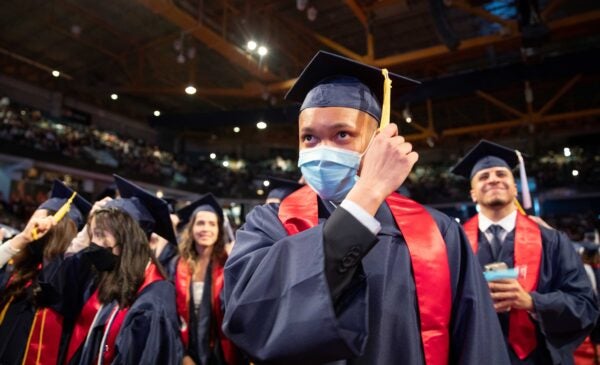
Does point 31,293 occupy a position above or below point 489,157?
below

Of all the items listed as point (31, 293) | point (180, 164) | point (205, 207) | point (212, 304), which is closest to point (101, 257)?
point (31, 293)

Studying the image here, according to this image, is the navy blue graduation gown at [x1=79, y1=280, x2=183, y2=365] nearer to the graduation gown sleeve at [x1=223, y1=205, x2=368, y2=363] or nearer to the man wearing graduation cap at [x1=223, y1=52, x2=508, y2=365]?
the man wearing graduation cap at [x1=223, y1=52, x2=508, y2=365]

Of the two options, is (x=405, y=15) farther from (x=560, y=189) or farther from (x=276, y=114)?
(x=560, y=189)

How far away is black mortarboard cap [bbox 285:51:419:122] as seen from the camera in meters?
1.39

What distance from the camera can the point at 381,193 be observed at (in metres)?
1.06

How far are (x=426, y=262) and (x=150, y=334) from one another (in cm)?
173

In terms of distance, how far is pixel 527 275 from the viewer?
2.54 metres

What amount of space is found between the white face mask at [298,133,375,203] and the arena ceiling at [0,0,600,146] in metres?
7.66

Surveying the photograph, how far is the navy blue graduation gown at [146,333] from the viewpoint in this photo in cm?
228

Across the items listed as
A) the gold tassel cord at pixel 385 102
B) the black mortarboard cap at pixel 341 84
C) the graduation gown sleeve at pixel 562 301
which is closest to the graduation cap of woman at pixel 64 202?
the black mortarboard cap at pixel 341 84

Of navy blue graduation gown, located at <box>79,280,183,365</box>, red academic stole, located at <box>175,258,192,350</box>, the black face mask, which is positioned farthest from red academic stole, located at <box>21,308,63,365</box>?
red academic stole, located at <box>175,258,192,350</box>

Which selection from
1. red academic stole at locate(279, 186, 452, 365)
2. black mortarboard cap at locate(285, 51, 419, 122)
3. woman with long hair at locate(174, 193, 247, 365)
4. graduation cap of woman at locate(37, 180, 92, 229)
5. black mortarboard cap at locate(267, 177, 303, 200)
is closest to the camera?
red academic stole at locate(279, 186, 452, 365)

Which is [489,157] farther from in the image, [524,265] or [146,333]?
[146,333]

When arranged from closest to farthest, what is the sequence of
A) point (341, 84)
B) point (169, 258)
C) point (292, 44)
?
point (341, 84) < point (169, 258) < point (292, 44)
